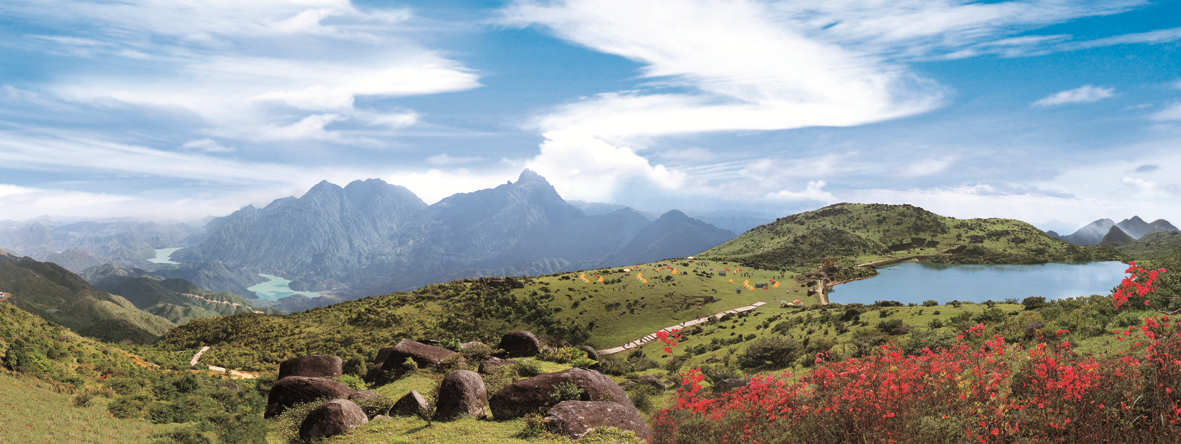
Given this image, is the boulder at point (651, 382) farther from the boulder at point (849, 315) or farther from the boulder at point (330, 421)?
the boulder at point (849, 315)

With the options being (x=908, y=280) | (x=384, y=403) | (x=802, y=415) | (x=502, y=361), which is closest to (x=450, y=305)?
(x=502, y=361)

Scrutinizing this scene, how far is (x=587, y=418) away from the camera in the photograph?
55.5ft

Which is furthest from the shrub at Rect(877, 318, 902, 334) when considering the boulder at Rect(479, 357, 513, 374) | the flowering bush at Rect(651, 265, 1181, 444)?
the boulder at Rect(479, 357, 513, 374)

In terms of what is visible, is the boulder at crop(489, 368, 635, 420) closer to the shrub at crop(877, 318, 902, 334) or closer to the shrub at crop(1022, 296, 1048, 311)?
the shrub at crop(877, 318, 902, 334)

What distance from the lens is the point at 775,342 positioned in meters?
28.5

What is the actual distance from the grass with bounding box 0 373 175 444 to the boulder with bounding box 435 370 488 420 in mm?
10768

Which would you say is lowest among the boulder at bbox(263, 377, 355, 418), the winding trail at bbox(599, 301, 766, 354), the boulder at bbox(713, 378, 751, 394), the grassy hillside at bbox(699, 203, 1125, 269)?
the winding trail at bbox(599, 301, 766, 354)

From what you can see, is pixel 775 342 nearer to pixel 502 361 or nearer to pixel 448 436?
pixel 502 361

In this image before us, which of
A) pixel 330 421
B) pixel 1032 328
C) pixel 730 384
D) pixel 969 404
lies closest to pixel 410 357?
pixel 330 421

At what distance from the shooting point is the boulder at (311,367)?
30.8m

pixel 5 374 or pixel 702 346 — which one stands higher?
pixel 5 374

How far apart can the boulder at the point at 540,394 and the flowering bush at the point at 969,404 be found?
22.4 ft

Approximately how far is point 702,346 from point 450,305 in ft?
121

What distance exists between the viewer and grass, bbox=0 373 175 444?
15.5m
